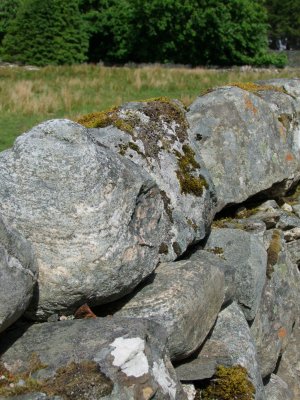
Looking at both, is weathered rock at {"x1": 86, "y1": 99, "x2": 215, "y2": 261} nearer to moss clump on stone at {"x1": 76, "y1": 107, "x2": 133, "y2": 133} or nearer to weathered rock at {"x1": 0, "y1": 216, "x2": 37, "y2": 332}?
moss clump on stone at {"x1": 76, "y1": 107, "x2": 133, "y2": 133}

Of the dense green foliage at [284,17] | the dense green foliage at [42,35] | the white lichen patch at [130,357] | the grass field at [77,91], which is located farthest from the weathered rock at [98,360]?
the dense green foliage at [284,17]

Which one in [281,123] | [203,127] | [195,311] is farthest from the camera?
[281,123]

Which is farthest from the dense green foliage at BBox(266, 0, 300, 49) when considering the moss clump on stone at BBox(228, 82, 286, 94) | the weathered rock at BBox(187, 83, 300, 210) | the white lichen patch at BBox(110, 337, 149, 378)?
the white lichen patch at BBox(110, 337, 149, 378)

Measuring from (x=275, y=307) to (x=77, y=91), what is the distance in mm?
8611

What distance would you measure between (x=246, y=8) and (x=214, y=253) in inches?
1441

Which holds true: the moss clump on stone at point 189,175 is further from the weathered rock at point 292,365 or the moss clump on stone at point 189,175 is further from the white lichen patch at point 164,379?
the white lichen patch at point 164,379

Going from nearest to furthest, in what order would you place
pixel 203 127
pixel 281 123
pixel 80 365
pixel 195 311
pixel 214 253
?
pixel 80 365, pixel 195 311, pixel 214 253, pixel 203 127, pixel 281 123

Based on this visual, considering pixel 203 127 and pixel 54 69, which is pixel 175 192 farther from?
pixel 54 69

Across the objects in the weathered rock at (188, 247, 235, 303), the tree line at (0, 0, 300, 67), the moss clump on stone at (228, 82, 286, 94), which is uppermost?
the moss clump on stone at (228, 82, 286, 94)

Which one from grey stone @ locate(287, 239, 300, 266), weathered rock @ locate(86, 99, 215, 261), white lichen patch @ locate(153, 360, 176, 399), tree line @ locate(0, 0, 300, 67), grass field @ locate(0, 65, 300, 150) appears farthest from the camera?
tree line @ locate(0, 0, 300, 67)

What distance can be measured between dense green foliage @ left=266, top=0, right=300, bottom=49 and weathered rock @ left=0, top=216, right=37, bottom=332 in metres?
74.7

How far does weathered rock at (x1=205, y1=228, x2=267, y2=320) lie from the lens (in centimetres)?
602

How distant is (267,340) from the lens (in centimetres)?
640

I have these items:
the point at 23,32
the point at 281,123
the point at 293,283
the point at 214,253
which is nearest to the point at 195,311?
the point at 214,253
